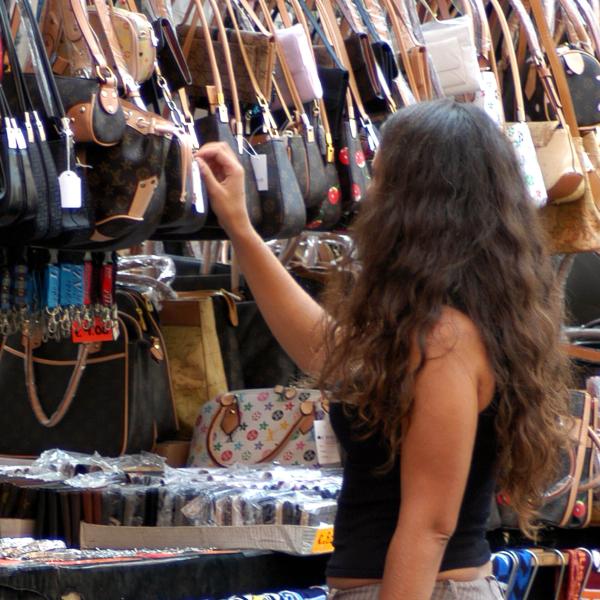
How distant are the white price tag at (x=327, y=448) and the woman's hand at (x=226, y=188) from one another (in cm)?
139

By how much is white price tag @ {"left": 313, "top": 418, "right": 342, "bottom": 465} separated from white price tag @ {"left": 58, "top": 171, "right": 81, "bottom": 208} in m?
1.25

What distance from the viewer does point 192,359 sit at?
4.23 metres

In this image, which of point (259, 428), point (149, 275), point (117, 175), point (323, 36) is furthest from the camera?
point (149, 275)

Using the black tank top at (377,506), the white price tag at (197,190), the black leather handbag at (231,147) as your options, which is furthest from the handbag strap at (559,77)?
the black tank top at (377,506)

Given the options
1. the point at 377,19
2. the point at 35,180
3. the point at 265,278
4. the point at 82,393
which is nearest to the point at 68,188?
the point at 35,180

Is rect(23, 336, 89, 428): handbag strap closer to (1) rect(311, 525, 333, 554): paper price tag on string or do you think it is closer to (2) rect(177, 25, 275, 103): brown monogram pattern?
(2) rect(177, 25, 275, 103): brown monogram pattern

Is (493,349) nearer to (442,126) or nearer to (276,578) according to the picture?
(442,126)

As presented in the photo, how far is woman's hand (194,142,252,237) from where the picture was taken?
2.50 meters

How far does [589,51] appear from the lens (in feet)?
15.7

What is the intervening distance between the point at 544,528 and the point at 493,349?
2.01 m

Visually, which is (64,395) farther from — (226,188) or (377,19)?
(226,188)

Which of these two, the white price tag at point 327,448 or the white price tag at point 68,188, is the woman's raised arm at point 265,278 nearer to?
the white price tag at point 68,188

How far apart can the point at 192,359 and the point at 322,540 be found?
49.0 inches

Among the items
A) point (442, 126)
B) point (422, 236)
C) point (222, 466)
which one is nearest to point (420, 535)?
point (422, 236)
